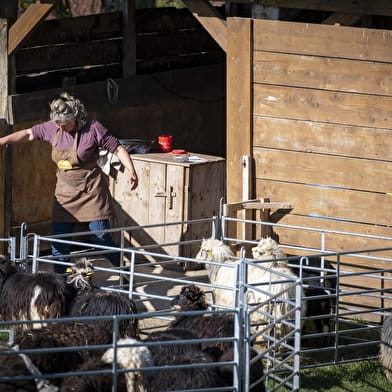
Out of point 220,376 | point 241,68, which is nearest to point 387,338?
point 220,376

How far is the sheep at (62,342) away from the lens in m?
6.85

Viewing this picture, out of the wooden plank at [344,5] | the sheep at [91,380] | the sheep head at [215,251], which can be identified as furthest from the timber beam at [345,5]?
the sheep at [91,380]

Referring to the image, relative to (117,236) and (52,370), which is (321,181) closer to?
(117,236)

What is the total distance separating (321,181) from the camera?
33.3ft

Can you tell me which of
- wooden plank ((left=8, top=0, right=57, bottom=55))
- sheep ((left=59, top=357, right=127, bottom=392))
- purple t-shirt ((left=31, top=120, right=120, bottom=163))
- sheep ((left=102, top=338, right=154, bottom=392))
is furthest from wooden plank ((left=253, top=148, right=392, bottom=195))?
sheep ((left=59, top=357, right=127, bottom=392))

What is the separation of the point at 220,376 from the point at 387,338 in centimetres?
201

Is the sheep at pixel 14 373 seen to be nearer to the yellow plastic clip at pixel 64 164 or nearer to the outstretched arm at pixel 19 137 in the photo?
the yellow plastic clip at pixel 64 164

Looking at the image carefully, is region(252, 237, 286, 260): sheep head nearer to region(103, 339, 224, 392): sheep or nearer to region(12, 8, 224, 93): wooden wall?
region(103, 339, 224, 392): sheep

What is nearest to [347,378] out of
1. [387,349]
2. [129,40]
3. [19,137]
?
[387,349]

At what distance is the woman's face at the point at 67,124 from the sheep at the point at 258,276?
1.72 m

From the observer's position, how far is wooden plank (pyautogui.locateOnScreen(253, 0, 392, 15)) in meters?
9.77

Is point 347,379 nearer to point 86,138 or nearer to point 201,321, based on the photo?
point 201,321

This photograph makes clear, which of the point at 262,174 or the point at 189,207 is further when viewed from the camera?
the point at 189,207

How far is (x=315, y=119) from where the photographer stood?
396 inches
